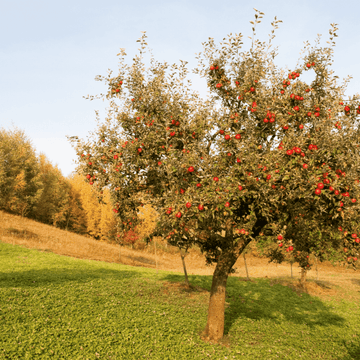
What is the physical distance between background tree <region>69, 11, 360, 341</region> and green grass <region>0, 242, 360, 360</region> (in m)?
1.84

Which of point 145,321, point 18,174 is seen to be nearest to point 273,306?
point 145,321

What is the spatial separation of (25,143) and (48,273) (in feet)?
134

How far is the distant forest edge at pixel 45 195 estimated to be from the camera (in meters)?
45.0

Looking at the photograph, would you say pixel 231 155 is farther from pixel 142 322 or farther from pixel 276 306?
pixel 276 306

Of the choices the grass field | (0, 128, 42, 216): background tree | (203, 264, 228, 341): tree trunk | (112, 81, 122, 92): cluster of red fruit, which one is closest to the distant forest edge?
(0, 128, 42, 216): background tree

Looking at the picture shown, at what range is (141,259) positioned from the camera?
41.0 m

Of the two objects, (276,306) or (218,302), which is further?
(276,306)

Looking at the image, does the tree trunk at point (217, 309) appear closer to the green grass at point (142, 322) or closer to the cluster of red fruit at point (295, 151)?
the green grass at point (142, 322)

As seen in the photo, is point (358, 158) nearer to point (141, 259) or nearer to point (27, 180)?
point (141, 259)

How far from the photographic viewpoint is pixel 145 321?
1198cm

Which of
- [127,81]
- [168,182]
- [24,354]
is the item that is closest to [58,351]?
[24,354]

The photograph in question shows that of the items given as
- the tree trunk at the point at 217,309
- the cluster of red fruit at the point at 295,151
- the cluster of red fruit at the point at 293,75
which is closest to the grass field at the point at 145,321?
the tree trunk at the point at 217,309

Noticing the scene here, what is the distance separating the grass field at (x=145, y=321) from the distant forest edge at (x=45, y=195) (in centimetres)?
2067

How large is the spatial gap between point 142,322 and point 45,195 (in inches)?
1977
